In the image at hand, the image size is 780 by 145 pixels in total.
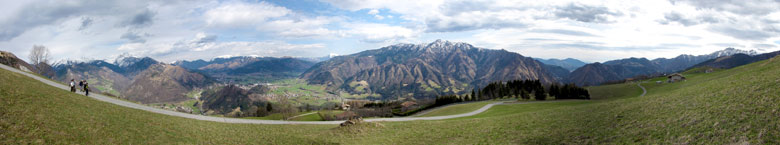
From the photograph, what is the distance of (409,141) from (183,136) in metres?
17.1

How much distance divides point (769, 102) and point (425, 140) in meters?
20.5

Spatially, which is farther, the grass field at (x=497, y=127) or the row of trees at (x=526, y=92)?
the row of trees at (x=526, y=92)

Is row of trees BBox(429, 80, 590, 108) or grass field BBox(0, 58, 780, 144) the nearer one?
grass field BBox(0, 58, 780, 144)

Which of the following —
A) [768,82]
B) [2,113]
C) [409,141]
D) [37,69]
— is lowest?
[409,141]

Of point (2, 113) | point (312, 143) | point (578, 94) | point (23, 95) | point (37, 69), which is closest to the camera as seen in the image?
point (2, 113)

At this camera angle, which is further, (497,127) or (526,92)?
(526,92)

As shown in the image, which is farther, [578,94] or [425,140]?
[578,94]

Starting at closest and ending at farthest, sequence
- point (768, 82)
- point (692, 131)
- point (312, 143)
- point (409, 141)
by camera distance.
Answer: point (692, 131) < point (768, 82) < point (312, 143) < point (409, 141)

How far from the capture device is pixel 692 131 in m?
16.5

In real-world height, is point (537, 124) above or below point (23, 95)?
below

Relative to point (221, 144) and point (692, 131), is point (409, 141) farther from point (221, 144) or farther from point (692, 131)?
point (692, 131)

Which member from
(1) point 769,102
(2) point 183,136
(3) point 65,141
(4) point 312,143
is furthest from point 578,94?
(3) point 65,141

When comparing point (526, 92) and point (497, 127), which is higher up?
point (526, 92)

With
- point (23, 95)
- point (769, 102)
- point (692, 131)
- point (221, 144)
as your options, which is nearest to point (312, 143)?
point (221, 144)
